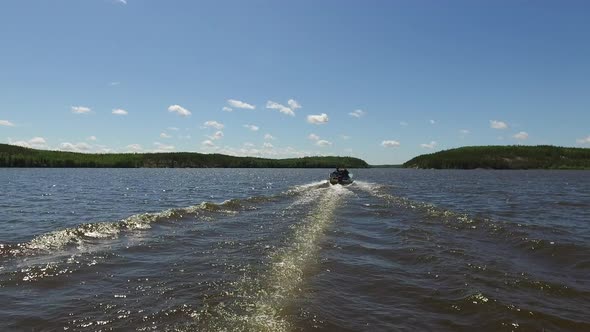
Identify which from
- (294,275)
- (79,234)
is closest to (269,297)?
(294,275)

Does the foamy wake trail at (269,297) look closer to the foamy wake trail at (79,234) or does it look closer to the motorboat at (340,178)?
the foamy wake trail at (79,234)

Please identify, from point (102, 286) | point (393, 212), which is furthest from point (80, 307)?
point (393, 212)

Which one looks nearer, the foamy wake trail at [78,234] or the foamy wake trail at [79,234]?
the foamy wake trail at [79,234]

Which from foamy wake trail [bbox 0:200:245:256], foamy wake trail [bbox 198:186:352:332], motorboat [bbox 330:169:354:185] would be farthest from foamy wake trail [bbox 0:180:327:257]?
motorboat [bbox 330:169:354:185]

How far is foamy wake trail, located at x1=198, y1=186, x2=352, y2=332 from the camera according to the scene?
9.04 metres

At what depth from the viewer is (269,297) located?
10.9m

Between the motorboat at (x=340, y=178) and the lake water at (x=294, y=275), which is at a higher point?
the motorboat at (x=340, y=178)

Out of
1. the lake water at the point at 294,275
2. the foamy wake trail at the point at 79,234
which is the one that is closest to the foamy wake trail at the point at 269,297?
the lake water at the point at 294,275

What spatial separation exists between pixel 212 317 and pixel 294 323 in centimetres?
191

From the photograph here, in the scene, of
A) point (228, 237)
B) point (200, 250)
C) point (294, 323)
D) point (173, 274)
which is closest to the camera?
point (294, 323)

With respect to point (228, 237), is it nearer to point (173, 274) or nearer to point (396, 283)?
point (173, 274)

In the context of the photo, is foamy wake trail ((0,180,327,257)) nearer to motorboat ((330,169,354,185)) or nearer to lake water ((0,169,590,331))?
lake water ((0,169,590,331))

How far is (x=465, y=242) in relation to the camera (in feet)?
63.1

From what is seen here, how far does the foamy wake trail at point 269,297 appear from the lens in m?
9.04
